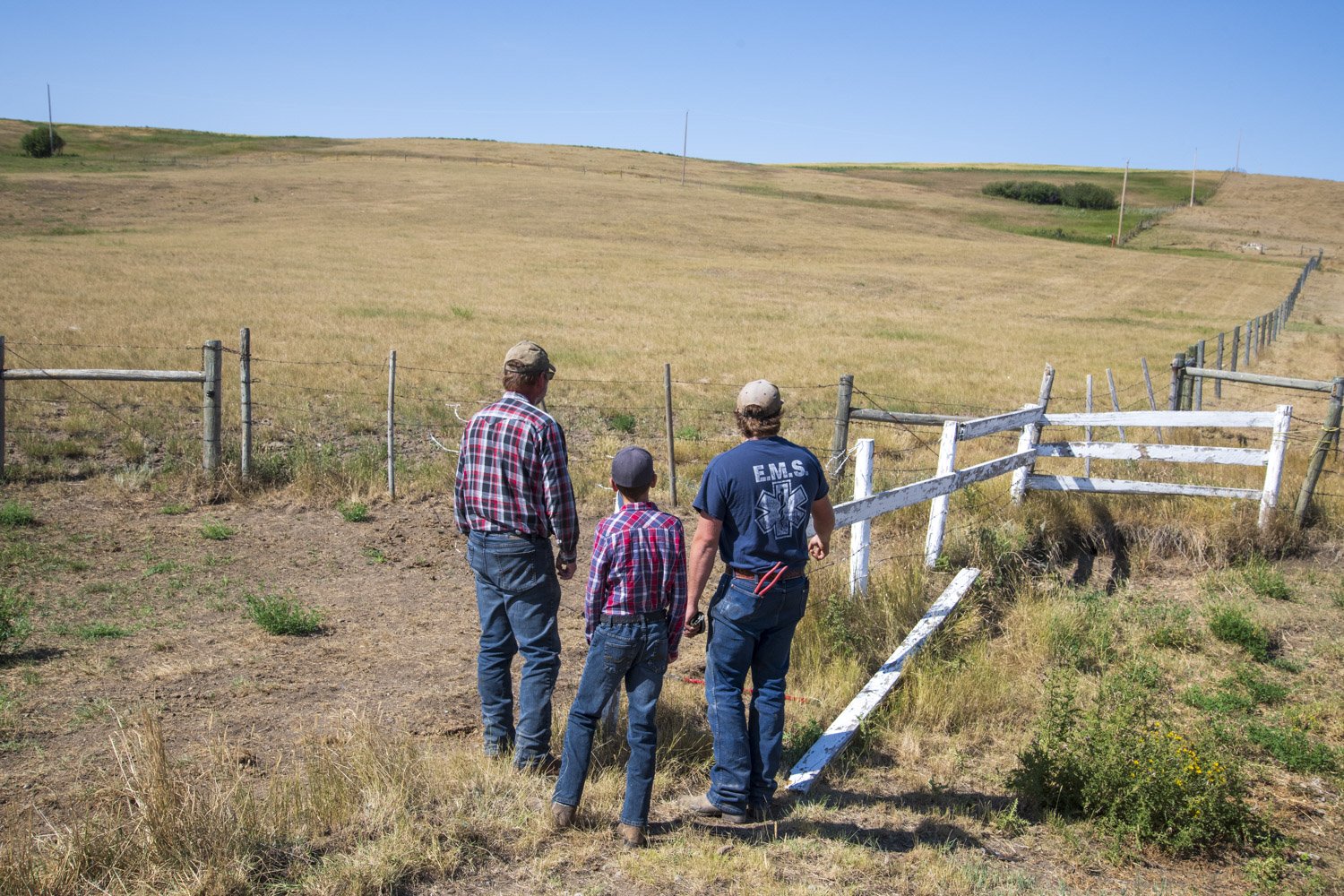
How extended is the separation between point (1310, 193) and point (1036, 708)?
10746 centimetres

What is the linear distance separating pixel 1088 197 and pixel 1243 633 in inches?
3952

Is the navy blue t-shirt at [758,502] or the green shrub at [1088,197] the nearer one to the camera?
the navy blue t-shirt at [758,502]

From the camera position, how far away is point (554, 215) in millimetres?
55031

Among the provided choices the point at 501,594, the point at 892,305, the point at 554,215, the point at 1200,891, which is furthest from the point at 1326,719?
the point at 554,215

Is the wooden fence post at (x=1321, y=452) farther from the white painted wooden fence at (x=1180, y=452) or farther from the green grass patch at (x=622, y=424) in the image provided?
the green grass patch at (x=622, y=424)

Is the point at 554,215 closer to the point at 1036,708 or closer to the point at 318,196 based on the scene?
the point at 318,196

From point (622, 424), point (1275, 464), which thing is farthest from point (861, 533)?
point (622, 424)

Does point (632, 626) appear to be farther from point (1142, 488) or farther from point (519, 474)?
point (1142, 488)

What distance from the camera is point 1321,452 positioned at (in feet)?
27.4

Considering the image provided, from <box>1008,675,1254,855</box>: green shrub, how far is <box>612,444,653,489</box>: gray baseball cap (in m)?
2.39

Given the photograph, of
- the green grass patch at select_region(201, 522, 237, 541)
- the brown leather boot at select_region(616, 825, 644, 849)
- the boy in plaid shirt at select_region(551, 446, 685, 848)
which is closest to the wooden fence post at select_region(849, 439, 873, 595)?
the boy in plaid shirt at select_region(551, 446, 685, 848)

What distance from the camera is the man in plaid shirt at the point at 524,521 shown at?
14.9 ft

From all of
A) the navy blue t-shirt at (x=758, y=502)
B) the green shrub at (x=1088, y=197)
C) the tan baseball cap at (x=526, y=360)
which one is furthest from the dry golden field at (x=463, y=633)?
the green shrub at (x=1088, y=197)

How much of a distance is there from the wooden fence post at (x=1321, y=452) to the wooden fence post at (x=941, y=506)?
329cm
